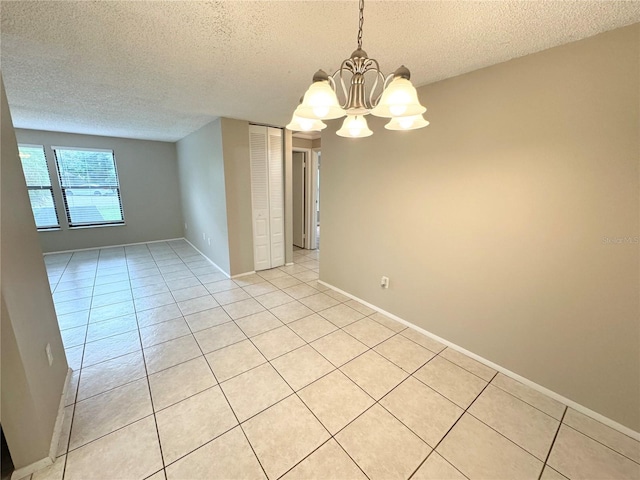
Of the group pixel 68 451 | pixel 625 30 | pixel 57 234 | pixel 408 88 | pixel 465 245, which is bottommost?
pixel 68 451

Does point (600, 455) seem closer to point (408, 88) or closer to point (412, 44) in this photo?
point (408, 88)

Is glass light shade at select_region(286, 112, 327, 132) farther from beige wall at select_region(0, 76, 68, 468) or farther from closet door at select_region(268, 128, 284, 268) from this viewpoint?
closet door at select_region(268, 128, 284, 268)

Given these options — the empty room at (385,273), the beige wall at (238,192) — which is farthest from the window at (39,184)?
the beige wall at (238,192)

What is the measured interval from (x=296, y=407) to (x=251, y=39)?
2483 mm

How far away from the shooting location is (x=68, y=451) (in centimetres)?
147

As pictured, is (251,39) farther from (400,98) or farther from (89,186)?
(89,186)

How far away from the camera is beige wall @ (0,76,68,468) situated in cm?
124

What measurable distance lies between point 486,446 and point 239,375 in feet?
5.79

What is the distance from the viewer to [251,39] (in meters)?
1.61

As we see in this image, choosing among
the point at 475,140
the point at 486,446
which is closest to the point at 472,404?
the point at 486,446

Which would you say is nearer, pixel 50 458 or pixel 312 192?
pixel 50 458

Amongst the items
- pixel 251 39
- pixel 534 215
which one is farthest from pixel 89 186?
pixel 534 215

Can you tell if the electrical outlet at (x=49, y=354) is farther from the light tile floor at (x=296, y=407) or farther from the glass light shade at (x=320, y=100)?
the glass light shade at (x=320, y=100)

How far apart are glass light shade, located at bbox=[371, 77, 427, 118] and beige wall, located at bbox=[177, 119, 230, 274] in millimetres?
3256
